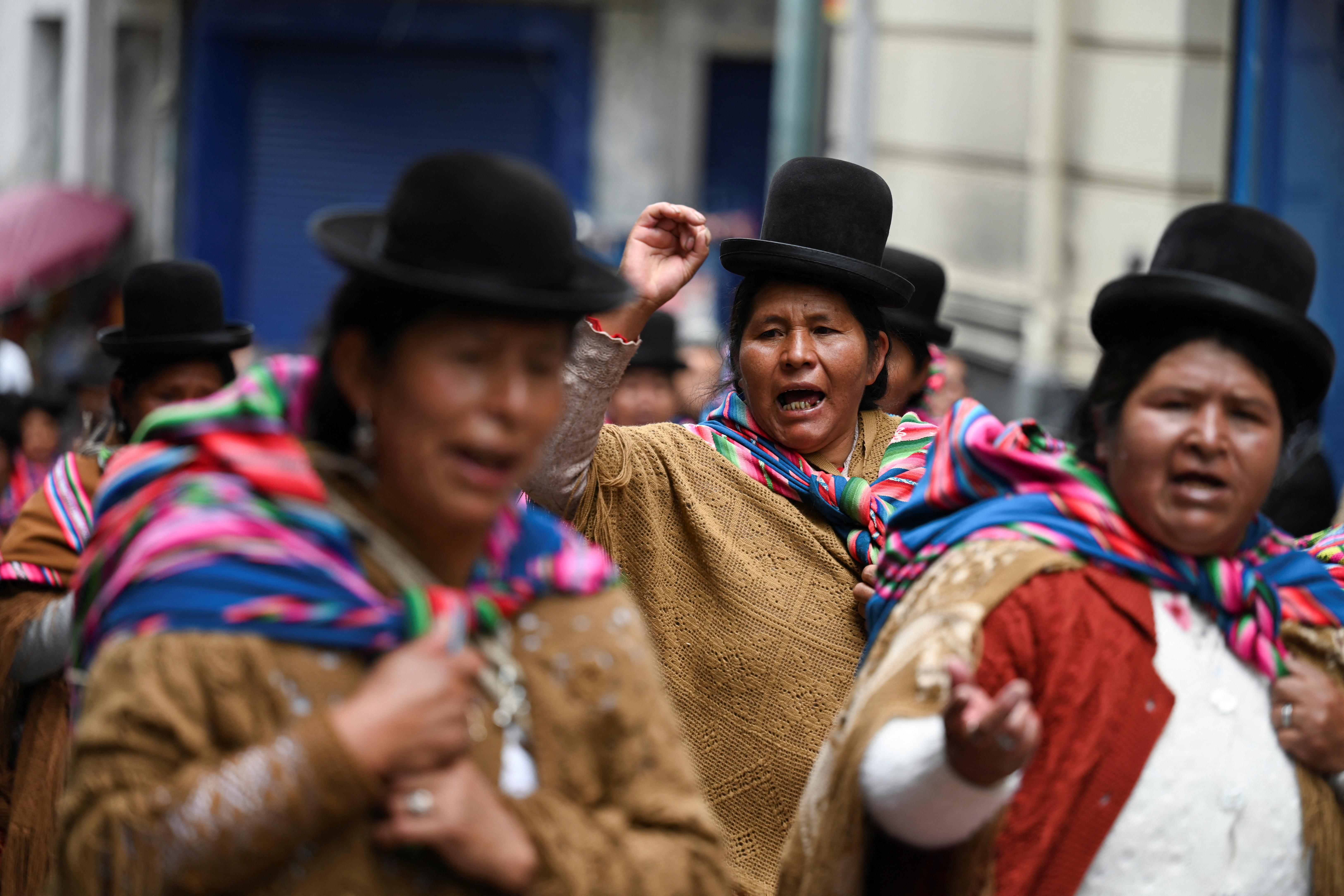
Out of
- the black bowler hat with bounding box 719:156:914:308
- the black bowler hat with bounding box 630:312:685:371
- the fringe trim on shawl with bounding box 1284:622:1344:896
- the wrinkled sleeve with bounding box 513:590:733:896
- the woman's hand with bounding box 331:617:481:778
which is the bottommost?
the fringe trim on shawl with bounding box 1284:622:1344:896

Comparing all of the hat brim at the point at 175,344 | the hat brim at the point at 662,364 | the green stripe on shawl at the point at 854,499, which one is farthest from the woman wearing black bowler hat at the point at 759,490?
the hat brim at the point at 662,364

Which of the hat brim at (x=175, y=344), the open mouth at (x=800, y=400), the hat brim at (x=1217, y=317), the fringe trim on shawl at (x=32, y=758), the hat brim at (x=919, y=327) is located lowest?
the fringe trim on shawl at (x=32, y=758)

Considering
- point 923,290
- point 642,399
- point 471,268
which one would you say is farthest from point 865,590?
point 642,399

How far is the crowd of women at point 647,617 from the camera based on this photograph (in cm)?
202

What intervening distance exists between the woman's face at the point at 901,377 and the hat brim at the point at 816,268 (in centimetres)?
79

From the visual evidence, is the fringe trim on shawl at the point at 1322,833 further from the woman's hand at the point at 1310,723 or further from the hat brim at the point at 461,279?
the hat brim at the point at 461,279

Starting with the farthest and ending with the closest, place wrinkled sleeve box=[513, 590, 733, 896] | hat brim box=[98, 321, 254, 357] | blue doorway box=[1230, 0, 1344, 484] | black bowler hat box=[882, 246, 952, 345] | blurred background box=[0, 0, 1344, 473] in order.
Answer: blurred background box=[0, 0, 1344, 473] < blue doorway box=[1230, 0, 1344, 484] < black bowler hat box=[882, 246, 952, 345] < hat brim box=[98, 321, 254, 357] < wrinkled sleeve box=[513, 590, 733, 896]

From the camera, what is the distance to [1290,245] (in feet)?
8.66

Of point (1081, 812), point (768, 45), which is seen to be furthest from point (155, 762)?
point (768, 45)

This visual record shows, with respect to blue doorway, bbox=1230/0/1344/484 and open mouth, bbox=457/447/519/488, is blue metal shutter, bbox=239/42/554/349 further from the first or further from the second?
open mouth, bbox=457/447/519/488

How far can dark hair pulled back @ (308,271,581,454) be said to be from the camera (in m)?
2.10

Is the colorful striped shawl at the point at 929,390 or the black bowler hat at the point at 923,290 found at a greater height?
the black bowler hat at the point at 923,290

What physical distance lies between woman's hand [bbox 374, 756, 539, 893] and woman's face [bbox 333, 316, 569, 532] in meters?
0.35

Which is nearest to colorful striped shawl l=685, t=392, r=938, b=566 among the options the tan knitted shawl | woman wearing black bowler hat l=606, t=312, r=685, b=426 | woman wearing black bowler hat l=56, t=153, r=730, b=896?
the tan knitted shawl
